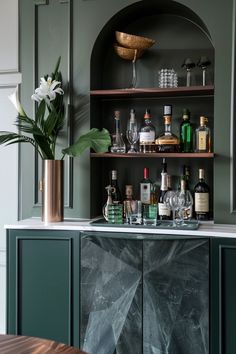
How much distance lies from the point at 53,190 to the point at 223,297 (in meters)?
1.18

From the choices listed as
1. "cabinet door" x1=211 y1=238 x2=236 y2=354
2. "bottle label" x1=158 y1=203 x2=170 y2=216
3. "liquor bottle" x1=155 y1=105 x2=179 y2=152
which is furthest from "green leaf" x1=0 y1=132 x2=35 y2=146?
"cabinet door" x1=211 y1=238 x2=236 y2=354

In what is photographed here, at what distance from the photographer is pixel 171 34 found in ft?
9.88

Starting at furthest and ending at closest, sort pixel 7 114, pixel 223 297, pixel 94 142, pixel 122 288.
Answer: pixel 7 114, pixel 94 142, pixel 122 288, pixel 223 297

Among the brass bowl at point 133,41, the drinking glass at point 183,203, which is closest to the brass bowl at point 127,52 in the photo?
the brass bowl at point 133,41

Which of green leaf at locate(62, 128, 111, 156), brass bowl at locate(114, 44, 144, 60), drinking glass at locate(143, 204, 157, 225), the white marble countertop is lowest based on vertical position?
the white marble countertop

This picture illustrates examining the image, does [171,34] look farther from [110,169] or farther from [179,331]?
[179,331]

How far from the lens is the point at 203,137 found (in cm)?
279

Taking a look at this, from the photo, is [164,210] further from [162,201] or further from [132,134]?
[132,134]

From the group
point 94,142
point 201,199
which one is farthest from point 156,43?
point 201,199

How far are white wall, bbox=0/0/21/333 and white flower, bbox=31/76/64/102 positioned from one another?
A: 0.65 meters

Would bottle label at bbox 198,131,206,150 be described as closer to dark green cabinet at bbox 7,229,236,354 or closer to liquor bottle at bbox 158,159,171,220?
liquor bottle at bbox 158,159,171,220

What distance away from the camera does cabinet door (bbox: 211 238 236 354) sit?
2404 millimetres

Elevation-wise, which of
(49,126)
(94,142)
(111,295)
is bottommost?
(111,295)

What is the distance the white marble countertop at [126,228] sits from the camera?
2.43 meters
